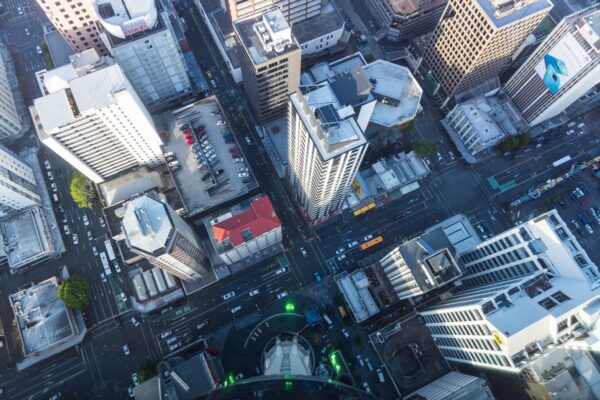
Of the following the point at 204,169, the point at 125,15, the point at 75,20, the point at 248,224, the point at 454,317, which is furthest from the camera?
the point at 204,169

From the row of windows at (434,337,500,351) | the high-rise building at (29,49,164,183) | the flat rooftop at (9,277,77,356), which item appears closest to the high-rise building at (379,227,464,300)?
the row of windows at (434,337,500,351)

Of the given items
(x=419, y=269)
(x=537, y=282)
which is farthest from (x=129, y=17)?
(x=537, y=282)

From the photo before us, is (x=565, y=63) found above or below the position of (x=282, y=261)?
above

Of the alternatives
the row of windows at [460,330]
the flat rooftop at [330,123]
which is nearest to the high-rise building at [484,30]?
the flat rooftop at [330,123]

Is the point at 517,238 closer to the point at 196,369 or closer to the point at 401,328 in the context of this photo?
the point at 401,328

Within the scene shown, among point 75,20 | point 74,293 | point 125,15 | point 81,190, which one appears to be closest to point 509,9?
point 125,15

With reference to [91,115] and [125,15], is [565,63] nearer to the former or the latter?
[125,15]

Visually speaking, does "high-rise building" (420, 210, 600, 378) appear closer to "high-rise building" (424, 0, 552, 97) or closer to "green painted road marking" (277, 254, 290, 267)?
"green painted road marking" (277, 254, 290, 267)
